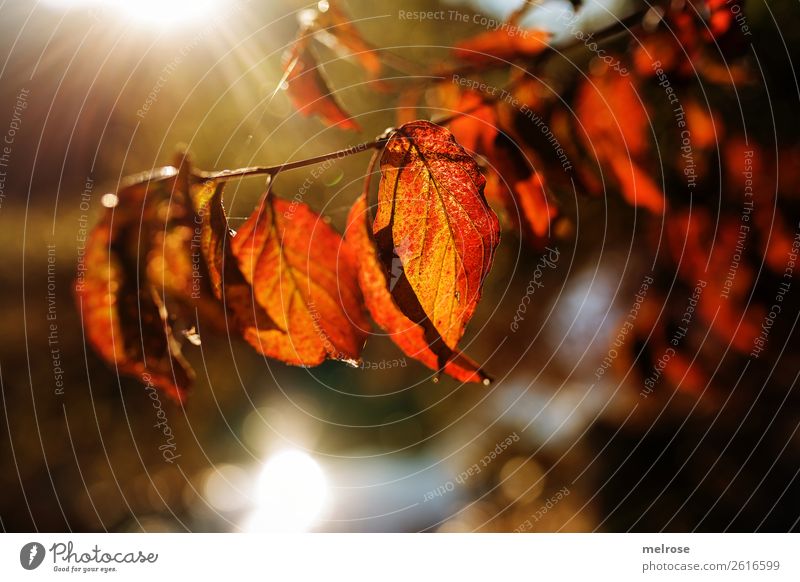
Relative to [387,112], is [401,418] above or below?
below

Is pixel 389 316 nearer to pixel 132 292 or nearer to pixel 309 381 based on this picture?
pixel 309 381

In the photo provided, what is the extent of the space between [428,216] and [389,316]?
0.10 metres

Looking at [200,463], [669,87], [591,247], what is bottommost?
[200,463]

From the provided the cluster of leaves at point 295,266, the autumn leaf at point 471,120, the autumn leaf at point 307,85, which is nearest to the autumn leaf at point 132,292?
the cluster of leaves at point 295,266

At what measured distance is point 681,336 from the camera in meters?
0.56

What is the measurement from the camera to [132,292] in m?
0.52

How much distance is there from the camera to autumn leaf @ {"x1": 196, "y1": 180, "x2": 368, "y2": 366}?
1.64ft

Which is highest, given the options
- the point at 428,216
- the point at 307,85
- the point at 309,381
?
the point at 307,85

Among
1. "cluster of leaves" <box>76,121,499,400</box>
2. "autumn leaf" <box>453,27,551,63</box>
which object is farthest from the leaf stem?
"autumn leaf" <box>453,27,551,63</box>

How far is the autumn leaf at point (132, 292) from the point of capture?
51cm

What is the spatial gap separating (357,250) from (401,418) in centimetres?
18

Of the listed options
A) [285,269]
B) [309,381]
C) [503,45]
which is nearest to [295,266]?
[285,269]
